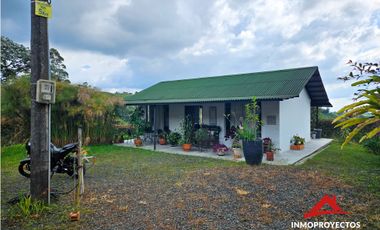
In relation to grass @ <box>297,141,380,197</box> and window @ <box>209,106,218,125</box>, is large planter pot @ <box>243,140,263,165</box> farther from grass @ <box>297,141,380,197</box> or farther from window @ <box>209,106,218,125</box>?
window @ <box>209,106,218,125</box>

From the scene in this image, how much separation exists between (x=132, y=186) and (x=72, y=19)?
5736mm

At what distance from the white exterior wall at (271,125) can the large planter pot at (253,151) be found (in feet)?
9.03

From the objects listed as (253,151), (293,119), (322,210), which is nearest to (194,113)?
(293,119)

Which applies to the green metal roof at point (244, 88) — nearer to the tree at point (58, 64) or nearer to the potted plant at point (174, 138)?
the potted plant at point (174, 138)

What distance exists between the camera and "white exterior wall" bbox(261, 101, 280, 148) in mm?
9266

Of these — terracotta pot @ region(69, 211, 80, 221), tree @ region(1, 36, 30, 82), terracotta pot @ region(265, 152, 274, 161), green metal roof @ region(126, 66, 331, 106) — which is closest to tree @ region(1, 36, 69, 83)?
tree @ region(1, 36, 30, 82)

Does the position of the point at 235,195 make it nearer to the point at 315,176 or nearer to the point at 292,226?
the point at 292,226

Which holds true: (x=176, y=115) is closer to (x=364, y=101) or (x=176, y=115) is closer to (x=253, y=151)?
(x=253, y=151)

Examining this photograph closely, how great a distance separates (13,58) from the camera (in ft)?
64.8

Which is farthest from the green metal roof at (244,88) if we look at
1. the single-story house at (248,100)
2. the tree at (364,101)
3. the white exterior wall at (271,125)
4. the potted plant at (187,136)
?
the tree at (364,101)

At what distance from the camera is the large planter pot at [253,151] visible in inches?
267

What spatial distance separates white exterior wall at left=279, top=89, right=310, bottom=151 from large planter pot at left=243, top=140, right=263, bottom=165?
2.86 metres

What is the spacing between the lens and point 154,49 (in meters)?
13.3

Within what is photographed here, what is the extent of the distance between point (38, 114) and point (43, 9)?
159cm
